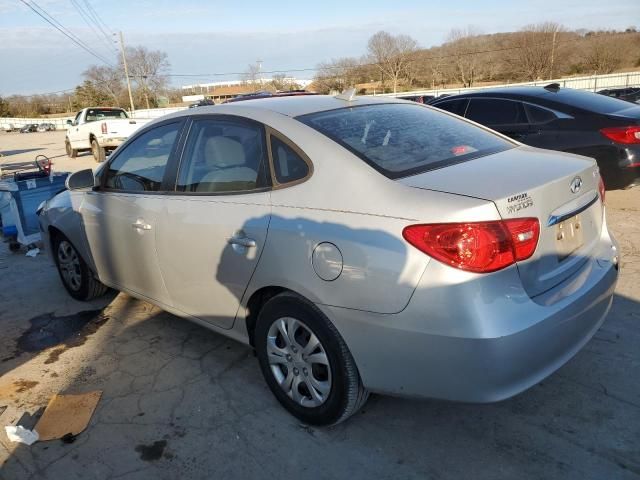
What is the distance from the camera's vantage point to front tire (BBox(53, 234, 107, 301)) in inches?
181

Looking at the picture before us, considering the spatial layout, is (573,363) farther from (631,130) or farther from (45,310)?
(45,310)

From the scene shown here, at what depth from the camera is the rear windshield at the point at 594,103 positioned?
595 centimetres

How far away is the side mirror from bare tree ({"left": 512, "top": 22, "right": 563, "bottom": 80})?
210 feet

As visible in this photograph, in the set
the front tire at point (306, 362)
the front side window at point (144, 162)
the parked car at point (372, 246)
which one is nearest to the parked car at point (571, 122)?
the parked car at point (372, 246)

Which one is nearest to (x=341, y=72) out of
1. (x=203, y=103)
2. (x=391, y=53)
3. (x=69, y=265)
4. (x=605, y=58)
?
(x=391, y=53)

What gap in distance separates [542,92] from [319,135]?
495 centimetres

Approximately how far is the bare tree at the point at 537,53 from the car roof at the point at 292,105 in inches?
2510

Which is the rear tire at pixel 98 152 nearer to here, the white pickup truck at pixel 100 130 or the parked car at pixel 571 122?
the white pickup truck at pixel 100 130

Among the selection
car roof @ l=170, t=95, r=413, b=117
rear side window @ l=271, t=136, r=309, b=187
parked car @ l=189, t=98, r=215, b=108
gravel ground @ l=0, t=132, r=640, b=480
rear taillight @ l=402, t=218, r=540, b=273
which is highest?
parked car @ l=189, t=98, r=215, b=108

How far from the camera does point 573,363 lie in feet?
10.3

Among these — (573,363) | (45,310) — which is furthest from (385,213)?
(45,310)

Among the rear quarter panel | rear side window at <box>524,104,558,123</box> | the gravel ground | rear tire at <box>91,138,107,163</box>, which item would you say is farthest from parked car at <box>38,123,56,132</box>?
the rear quarter panel

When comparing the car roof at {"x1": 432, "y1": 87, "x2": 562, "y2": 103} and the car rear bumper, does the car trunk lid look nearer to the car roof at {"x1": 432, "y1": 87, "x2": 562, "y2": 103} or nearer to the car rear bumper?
the car rear bumper

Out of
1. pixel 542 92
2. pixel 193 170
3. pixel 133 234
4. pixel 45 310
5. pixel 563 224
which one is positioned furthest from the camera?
pixel 542 92
